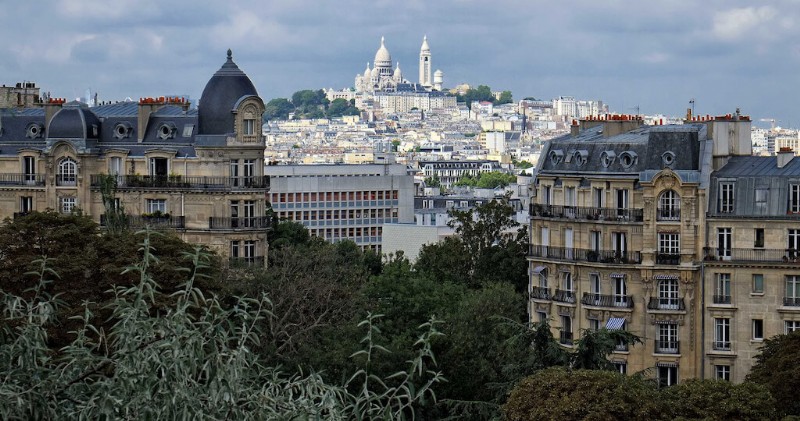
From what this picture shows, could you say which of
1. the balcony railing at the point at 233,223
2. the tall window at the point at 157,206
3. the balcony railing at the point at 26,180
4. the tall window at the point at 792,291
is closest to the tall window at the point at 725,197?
the tall window at the point at 792,291

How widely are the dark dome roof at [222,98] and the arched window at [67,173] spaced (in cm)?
512

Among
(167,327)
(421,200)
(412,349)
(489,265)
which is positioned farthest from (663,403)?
(421,200)

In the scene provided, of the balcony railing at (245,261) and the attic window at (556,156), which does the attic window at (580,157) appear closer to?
the attic window at (556,156)

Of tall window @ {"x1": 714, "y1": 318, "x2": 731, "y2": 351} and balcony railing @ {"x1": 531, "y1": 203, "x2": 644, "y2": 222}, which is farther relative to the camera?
balcony railing @ {"x1": 531, "y1": 203, "x2": 644, "y2": 222}

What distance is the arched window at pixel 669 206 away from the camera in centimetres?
6159

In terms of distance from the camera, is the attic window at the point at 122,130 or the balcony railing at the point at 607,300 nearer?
the balcony railing at the point at 607,300

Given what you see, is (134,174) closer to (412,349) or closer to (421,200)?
(412,349)

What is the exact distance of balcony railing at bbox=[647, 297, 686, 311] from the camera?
6088 centimetres

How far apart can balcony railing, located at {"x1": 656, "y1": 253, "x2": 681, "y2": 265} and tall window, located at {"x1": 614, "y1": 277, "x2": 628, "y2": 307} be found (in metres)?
1.23

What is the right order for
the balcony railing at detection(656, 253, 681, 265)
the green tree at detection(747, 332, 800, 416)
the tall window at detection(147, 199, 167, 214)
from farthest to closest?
1. the tall window at detection(147, 199, 167, 214)
2. the balcony railing at detection(656, 253, 681, 265)
3. the green tree at detection(747, 332, 800, 416)

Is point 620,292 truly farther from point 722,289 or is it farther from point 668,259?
point 722,289

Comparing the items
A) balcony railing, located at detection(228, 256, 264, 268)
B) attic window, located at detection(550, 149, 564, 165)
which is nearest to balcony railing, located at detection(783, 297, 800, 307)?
attic window, located at detection(550, 149, 564, 165)

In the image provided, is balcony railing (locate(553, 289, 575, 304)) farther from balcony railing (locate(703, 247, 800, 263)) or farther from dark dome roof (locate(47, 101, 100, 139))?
dark dome roof (locate(47, 101, 100, 139))

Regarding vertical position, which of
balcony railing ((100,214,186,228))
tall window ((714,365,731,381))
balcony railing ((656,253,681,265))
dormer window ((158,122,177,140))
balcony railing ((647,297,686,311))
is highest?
dormer window ((158,122,177,140))
